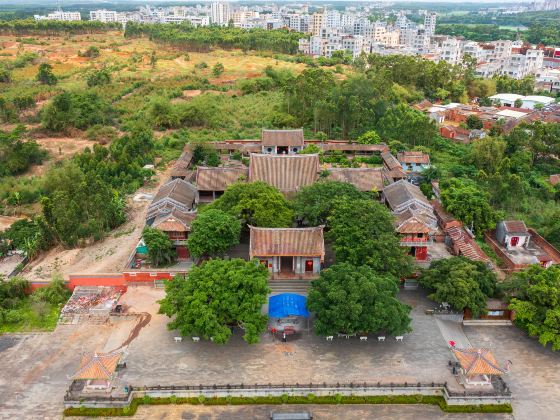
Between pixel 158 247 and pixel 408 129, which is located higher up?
pixel 408 129

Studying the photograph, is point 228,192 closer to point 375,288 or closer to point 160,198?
point 160,198

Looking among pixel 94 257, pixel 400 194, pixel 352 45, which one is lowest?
pixel 94 257

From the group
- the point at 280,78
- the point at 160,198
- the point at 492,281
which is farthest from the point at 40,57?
the point at 492,281

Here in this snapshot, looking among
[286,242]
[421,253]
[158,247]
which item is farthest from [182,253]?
[421,253]

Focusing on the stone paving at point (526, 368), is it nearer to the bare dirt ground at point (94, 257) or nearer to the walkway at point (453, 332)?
the walkway at point (453, 332)

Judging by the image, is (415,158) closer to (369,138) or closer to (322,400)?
(369,138)

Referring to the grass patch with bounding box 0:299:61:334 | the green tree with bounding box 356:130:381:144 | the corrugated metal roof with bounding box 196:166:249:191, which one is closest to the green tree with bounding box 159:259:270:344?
the grass patch with bounding box 0:299:61:334
